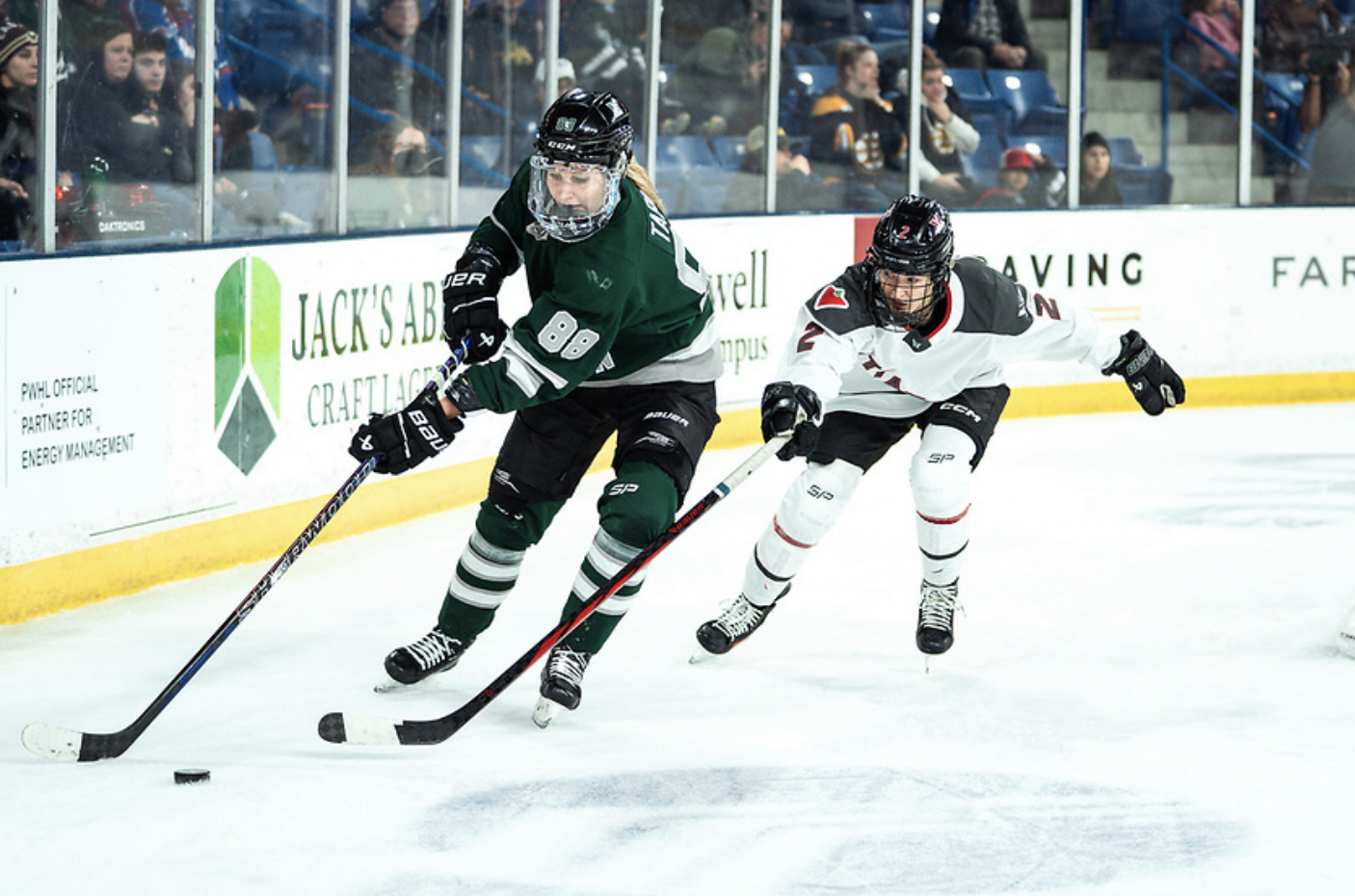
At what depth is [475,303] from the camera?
328cm

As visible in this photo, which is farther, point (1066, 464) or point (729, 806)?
point (1066, 464)

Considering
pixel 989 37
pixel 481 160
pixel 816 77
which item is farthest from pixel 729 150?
pixel 989 37

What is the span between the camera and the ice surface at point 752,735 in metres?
2.61

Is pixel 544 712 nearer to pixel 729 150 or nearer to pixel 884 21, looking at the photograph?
pixel 729 150

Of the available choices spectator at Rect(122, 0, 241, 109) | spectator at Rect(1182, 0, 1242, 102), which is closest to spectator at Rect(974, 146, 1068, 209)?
spectator at Rect(1182, 0, 1242, 102)

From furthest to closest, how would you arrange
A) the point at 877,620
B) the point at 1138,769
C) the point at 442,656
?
the point at 877,620 < the point at 442,656 < the point at 1138,769

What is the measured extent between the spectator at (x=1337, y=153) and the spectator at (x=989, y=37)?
1.38 metres

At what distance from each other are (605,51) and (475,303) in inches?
138

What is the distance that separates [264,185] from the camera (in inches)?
198

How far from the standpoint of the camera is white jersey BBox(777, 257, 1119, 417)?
3434 mm

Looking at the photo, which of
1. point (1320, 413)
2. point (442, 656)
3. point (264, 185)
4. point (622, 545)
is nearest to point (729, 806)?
point (622, 545)

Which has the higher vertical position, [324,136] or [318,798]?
[324,136]

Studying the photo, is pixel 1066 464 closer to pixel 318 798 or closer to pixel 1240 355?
pixel 1240 355

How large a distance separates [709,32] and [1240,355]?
275 cm
